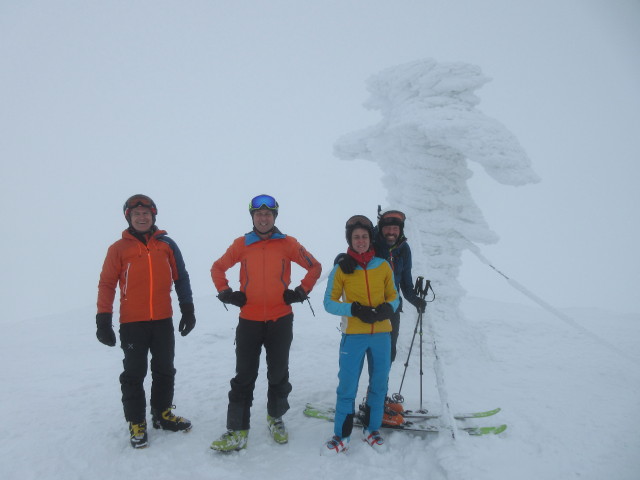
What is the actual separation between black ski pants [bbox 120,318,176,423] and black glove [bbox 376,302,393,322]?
241 cm

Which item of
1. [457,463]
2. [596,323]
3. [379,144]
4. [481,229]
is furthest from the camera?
[596,323]

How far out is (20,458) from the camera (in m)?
3.64

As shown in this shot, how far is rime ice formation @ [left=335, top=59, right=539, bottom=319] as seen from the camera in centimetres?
691

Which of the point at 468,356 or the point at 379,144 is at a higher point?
the point at 379,144

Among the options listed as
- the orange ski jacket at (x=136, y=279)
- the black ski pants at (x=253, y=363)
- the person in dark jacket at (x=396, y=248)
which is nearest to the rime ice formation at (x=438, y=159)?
the person in dark jacket at (x=396, y=248)

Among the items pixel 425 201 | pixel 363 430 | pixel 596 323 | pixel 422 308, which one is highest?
pixel 425 201

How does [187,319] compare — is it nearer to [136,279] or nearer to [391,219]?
[136,279]

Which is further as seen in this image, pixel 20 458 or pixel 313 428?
pixel 313 428

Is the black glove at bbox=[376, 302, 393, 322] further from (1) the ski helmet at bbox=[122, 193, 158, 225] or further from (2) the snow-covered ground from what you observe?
(1) the ski helmet at bbox=[122, 193, 158, 225]

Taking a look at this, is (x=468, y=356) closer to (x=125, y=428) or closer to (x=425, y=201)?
(x=425, y=201)

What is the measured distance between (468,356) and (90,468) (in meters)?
6.30

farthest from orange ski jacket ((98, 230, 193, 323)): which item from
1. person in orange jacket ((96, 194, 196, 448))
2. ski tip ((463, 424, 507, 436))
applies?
ski tip ((463, 424, 507, 436))

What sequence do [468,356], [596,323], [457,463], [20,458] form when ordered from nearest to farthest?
[457,463], [20,458], [468,356], [596,323]

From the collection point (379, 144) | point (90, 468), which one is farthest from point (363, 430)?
point (379, 144)
